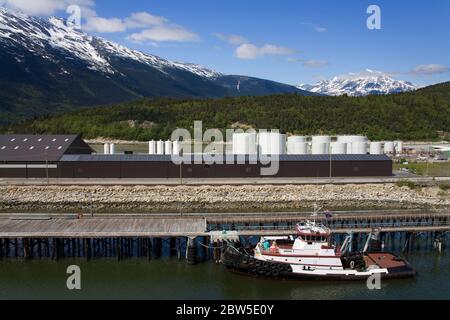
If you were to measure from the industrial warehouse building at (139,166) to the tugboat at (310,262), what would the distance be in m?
30.4

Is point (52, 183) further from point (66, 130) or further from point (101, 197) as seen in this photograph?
point (66, 130)

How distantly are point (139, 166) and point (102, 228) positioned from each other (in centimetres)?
2688

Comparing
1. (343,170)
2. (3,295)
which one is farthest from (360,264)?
(343,170)

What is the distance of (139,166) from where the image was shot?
220ft

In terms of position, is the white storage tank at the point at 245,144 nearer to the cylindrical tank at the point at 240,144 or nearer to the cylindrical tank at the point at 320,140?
the cylindrical tank at the point at 240,144

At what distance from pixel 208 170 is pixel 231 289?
110ft

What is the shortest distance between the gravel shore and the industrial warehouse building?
18.0 feet

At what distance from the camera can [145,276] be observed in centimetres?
3700

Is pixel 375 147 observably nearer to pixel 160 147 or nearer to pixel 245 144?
pixel 245 144

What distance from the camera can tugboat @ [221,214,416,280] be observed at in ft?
121

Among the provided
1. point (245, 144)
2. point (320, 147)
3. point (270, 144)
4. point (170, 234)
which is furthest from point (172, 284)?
point (320, 147)

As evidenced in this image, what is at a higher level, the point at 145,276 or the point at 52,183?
the point at 52,183

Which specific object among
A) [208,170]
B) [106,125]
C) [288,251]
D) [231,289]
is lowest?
[231,289]

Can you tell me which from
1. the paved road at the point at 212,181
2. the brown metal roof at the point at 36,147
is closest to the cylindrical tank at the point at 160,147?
the brown metal roof at the point at 36,147
